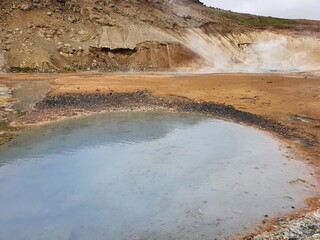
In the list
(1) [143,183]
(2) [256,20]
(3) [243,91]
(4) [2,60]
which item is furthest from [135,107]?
(2) [256,20]

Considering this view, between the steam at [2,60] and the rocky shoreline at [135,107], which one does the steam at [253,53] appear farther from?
the steam at [2,60]

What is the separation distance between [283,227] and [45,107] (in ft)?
45.7

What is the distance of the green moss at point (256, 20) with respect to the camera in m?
53.7

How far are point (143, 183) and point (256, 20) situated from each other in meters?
50.3

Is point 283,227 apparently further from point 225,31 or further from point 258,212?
point 225,31

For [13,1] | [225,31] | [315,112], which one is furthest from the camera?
[225,31]

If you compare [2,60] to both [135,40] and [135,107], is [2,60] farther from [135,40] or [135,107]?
[135,107]

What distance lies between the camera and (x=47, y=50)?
33188mm

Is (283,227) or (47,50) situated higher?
(47,50)

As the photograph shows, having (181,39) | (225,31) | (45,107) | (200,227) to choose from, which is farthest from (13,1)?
(200,227)

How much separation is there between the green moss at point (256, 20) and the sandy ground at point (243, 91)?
28.9 meters

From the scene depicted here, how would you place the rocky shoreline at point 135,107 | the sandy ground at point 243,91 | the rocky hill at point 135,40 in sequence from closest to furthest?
1. the rocky shoreline at point 135,107
2. the sandy ground at point 243,91
3. the rocky hill at point 135,40

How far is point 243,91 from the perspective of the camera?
73.3 feet

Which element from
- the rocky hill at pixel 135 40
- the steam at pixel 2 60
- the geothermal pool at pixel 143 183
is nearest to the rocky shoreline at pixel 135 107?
the geothermal pool at pixel 143 183
